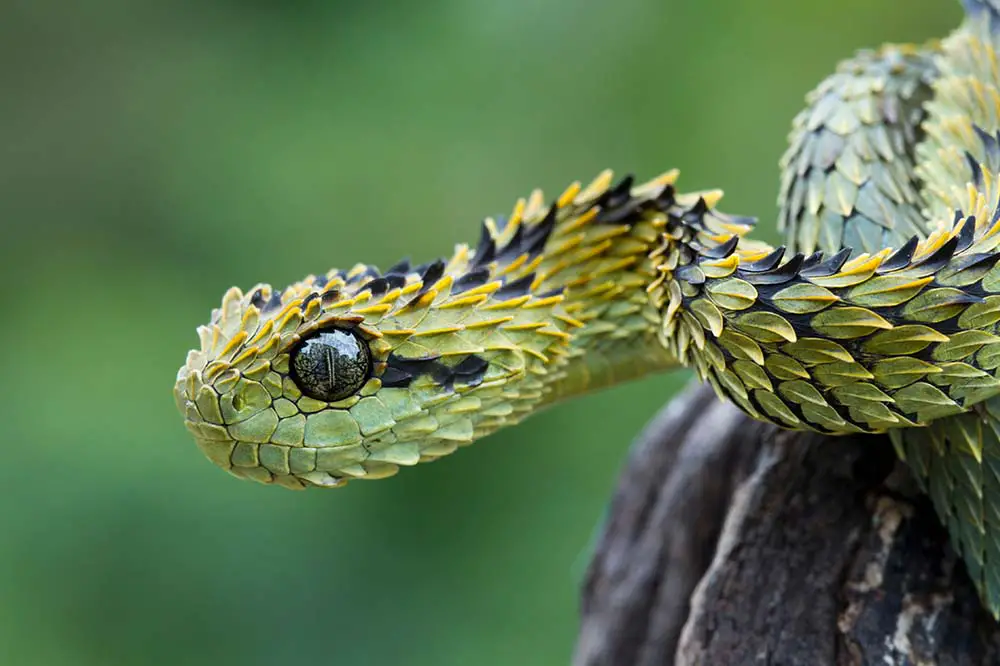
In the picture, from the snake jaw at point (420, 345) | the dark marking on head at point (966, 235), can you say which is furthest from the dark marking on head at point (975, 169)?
the snake jaw at point (420, 345)

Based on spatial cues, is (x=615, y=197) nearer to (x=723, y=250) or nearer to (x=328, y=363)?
(x=723, y=250)

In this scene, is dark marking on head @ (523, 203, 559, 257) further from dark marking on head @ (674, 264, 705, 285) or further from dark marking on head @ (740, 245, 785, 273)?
dark marking on head @ (740, 245, 785, 273)

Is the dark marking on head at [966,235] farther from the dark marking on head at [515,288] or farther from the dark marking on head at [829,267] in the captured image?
the dark marking on head at [515,288]

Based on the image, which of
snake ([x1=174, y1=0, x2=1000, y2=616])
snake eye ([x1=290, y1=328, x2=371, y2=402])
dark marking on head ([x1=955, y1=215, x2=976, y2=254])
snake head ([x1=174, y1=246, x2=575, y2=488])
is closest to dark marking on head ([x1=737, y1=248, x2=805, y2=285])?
snake ([x1=174, y1=0, x2=1000, y2=616])

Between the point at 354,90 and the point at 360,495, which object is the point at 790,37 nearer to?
the point at 354,90

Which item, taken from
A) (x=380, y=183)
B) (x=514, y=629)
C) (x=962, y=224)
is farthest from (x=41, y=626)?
(x=962, y=224)

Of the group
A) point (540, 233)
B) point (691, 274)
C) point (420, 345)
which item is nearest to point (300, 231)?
point (540, 233)

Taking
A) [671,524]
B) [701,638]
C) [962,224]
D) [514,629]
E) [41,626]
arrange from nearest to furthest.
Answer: [962,224] < [701,638] < [671,524] < [41,626] < [514,629]
